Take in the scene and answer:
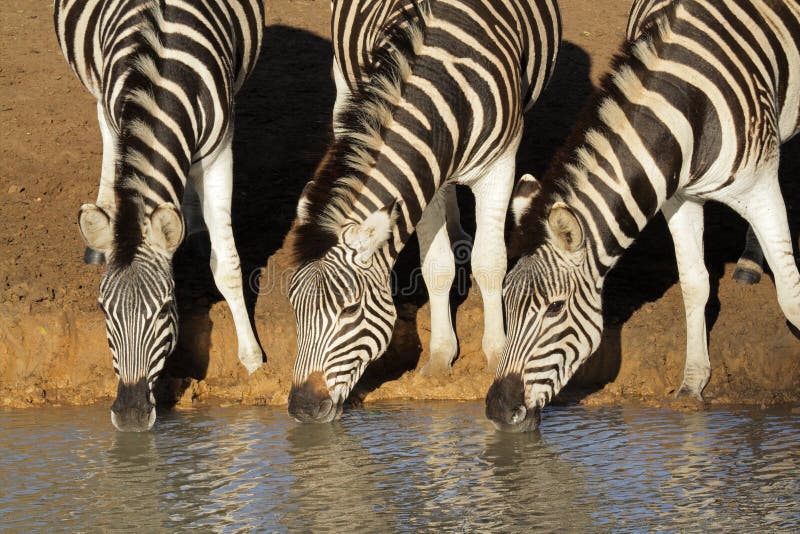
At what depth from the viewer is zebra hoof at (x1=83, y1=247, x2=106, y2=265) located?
9.94m

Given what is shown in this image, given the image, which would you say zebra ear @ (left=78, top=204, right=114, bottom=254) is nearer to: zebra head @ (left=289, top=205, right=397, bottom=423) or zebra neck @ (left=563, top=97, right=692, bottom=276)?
zebra head @ (left=289, top=205, right=397, bottom=423)

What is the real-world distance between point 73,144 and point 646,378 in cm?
→ 687

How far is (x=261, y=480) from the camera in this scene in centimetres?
667

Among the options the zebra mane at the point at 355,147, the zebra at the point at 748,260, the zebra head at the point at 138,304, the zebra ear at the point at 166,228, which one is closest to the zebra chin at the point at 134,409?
the zebra head at the point at 138,304

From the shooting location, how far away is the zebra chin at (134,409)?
7.43 meters

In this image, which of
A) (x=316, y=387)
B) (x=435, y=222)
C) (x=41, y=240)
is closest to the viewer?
(x=316, y=387)

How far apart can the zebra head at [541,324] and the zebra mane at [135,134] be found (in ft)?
8.11

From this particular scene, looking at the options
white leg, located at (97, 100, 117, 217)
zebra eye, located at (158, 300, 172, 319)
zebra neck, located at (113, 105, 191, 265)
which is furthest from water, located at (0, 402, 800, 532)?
white leg, located at (97, 100, 117, 217)

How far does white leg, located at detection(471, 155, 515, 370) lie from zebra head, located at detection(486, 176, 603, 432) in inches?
58.5

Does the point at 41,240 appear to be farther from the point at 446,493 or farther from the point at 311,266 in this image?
the point at 446,493

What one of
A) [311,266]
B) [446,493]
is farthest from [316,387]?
[446,493]

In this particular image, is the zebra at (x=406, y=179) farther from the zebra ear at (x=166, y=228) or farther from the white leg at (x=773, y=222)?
the white leg at (x=773, y=222)

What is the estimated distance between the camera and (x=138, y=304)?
7645 millimetres

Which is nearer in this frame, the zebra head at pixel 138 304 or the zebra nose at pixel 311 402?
the zebra nose at pixel 311 402
